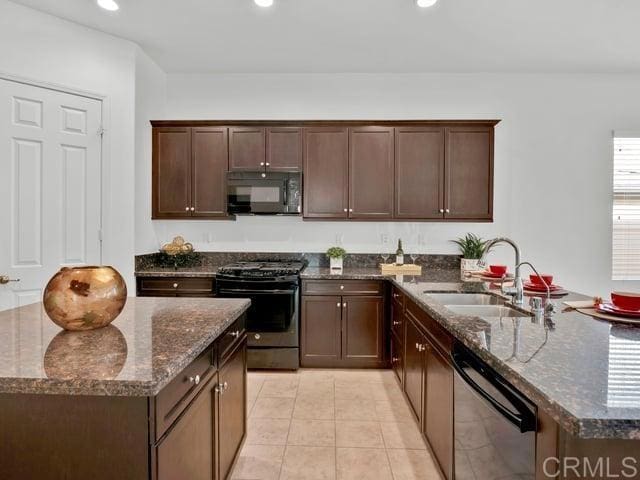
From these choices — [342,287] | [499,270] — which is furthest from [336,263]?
[499,270]

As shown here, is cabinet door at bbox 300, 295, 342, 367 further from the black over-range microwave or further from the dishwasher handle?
the dishwasher handle

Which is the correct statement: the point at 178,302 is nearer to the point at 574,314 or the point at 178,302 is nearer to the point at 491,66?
the point at 574,314

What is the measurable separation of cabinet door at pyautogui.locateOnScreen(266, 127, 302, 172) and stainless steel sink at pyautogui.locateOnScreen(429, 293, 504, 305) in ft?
6.24

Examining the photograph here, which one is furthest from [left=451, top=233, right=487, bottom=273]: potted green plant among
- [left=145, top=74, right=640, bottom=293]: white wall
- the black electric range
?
the black electric range

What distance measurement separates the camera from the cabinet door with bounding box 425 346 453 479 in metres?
1.70

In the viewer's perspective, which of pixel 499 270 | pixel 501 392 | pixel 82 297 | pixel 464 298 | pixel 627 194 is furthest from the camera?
pixel 627 194

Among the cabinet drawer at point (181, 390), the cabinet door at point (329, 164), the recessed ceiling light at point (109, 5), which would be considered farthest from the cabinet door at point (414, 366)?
the recessed ceiling light at point (109, 5)

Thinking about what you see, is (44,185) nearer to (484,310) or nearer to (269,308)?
(269,308)

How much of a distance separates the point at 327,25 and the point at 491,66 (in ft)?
5.95

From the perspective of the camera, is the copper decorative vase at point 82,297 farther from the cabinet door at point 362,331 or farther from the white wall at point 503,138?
the white wall at point 503,138

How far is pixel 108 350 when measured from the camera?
3.88 feet

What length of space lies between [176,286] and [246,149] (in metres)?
1.47

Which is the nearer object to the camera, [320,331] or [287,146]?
[320,331]

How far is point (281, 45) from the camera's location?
3.35 meters
